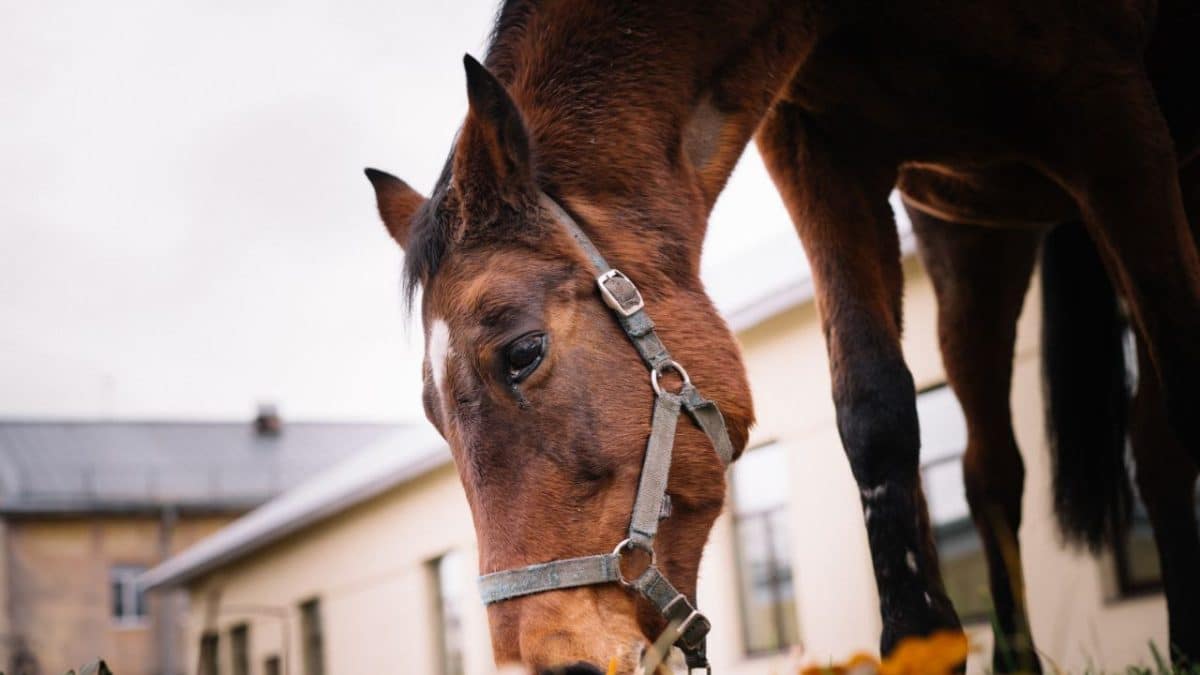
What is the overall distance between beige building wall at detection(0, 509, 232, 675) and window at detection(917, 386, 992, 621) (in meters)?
29.4

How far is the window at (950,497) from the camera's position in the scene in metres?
8.70

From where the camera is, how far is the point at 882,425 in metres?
3.35

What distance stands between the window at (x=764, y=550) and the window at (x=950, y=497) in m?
1.41

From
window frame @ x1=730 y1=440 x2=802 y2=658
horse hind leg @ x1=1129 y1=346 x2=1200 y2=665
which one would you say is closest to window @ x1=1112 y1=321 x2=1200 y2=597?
horse hind leg @ x1=1129 y1=346 x2=1200 y2=665

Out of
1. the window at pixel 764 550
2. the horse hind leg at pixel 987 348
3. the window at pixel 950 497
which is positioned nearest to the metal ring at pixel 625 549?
the horse hind leg at pixel 987 348

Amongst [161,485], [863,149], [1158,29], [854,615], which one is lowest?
[854,615]

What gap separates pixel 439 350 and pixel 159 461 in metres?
40.2

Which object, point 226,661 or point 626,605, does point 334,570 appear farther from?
point 626,605

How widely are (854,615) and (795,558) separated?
76 cm

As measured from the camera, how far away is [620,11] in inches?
125

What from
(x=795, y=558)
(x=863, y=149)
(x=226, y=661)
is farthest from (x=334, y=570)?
(x=863, y=149)

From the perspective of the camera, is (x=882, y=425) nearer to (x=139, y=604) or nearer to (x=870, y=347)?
(x=870, y=347)

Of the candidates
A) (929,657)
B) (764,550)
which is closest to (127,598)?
(764,550)

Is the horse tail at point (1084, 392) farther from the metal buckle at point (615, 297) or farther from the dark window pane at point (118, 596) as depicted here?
the dark window pane at point (118, 596)
